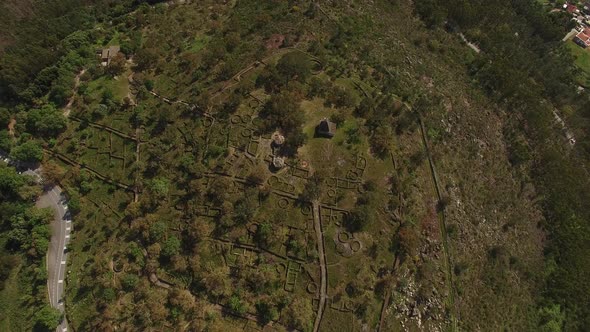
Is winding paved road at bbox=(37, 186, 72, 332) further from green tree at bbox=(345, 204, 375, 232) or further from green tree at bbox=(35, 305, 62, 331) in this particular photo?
green tree at bbox=(345, 204, 375, 232)

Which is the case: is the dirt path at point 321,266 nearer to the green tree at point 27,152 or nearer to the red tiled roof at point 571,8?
the green tree at point 27,152

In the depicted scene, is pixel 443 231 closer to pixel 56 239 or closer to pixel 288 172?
pixel 288 172

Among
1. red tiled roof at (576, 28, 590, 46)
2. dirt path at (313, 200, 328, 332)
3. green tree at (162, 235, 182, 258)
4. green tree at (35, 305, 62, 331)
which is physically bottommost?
green tree at (35, 305, 62, 331)

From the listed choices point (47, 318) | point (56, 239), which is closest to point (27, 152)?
point (56, 239)

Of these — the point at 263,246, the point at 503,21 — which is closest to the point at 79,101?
the point at 263,246

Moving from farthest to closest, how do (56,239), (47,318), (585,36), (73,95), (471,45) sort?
(585,36) < (471,45) < (73,95) < (56,239) < (47,318)

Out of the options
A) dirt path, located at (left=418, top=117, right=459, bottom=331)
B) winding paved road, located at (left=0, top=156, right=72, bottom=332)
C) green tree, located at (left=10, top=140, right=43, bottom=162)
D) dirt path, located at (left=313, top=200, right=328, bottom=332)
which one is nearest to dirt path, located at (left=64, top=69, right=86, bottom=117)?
green tree, located at (left=10, top=140, right=43, bottom=162)
